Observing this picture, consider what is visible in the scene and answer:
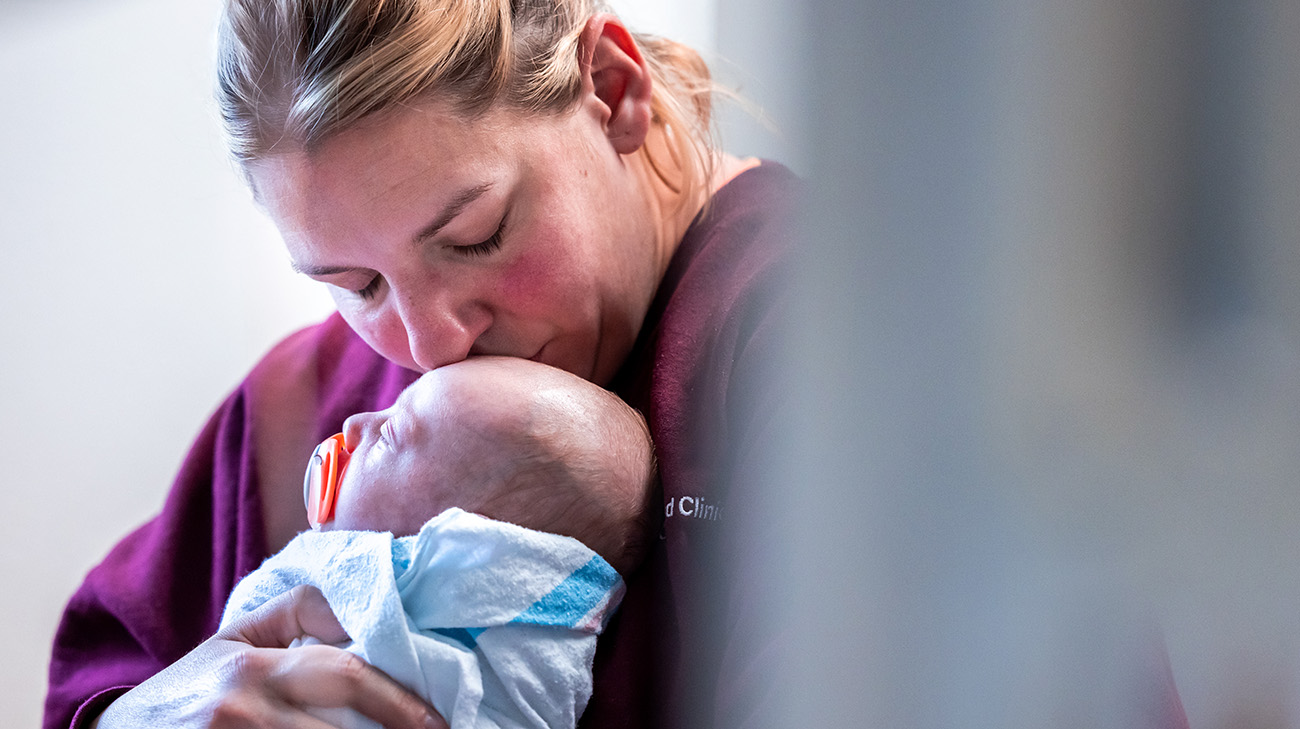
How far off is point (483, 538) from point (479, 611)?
0.04 metres

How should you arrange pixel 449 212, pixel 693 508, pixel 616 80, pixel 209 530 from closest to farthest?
pixel 693 508 → pixel 449 212 → pixel 616 80 → pixel 209 530

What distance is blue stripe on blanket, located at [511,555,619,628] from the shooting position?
0.57 meters

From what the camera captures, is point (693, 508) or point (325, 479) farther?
point (325, 479)

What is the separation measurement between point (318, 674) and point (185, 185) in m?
0.37

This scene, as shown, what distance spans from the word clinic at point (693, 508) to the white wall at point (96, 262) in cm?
22

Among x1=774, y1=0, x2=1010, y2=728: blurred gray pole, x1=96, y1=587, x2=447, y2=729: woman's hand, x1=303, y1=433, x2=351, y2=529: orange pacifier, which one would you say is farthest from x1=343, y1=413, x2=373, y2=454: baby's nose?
x1=774, y1=0, x2=1010, y2=728: blurred gray pole

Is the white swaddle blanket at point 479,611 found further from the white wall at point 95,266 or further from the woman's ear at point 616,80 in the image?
the woman's ear at point 616,80

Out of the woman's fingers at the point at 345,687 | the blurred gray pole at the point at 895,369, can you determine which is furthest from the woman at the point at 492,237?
the blurred gray pole at the point at 895,369

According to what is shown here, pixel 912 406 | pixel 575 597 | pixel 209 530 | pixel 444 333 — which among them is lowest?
pixel 209 530

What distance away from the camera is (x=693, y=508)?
0.49m

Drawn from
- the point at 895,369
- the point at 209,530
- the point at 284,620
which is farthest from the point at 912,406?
the point at 209,530

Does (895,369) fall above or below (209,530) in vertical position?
above

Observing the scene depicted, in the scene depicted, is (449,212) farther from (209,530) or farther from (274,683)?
(209,530)

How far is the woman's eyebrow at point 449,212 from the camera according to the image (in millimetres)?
594
